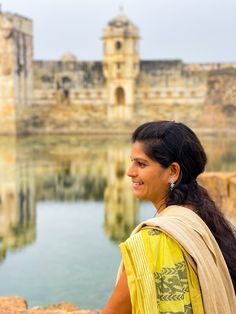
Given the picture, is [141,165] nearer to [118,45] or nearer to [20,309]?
[20,309]

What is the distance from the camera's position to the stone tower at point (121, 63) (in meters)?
24.3

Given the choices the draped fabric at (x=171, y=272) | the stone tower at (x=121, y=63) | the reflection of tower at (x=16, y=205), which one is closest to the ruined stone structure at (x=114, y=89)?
the stone tower at (x=121, y=63)

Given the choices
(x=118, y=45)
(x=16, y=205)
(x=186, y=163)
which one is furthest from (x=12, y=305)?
(x=118, y=45)

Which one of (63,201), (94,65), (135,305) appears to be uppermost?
(94,65)

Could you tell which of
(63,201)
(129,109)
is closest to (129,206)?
(63,201)

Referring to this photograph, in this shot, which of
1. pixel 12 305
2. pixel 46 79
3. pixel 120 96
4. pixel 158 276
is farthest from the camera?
pixel 46 79

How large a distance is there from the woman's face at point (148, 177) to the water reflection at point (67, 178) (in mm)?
5291

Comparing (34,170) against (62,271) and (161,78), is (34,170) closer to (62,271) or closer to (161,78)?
(62,271)

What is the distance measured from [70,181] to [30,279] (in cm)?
661

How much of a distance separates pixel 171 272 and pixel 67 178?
11.6m

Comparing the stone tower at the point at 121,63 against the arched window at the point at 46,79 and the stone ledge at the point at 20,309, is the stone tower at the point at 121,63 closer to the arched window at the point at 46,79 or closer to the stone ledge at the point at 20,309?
the arched window at the point at 46,79

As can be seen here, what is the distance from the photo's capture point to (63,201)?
1090 centimetres

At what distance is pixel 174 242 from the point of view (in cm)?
188

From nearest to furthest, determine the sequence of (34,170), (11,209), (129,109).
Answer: (11,209) → (34,170) → (129,109)
